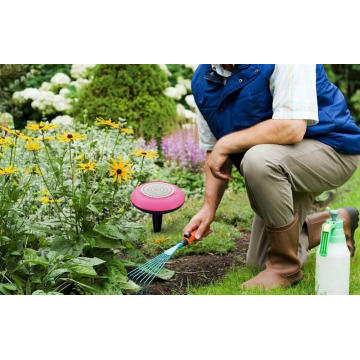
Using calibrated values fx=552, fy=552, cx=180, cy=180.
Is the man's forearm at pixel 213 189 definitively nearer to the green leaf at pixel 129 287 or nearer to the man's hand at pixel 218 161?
the man's hand at pixel 218 161

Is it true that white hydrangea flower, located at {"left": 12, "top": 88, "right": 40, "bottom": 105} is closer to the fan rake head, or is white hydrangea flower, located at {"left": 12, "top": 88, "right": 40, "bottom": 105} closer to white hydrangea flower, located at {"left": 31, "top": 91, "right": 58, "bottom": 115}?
white hydrangea flower, located at {"left": 31, "top": 91, "right": 58, "bottom": 115}

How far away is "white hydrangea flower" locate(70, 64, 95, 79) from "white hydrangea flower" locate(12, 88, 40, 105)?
43 cm

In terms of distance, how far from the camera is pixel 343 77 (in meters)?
7.34

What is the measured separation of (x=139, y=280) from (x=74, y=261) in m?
0.47

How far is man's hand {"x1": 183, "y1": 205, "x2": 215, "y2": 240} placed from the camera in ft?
8.91

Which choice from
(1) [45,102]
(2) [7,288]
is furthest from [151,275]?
(1) [45,102]

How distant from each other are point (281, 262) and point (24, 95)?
13.1ft

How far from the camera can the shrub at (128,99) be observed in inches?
197

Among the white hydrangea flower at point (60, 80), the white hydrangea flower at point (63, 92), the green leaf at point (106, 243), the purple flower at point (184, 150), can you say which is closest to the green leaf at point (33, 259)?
the green leaf at point (106, 243)

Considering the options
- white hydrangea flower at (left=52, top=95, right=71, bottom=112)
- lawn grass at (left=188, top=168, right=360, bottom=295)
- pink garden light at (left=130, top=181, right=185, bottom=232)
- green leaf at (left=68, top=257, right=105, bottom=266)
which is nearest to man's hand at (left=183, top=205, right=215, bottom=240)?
pink garden light at (left=130, top=181, right=185, bottom=232)

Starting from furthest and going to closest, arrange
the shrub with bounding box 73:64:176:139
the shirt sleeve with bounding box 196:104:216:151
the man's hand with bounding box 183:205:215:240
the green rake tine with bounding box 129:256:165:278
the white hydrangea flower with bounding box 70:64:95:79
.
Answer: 1. the white hydrangea flower with bounding box 70:64:95:79
2. the shrub with bounding box 73:64:176:139
3. the shirt sleeve with bounding box 196:104:216:151
4. the man's hand with bounding box 183:205:215:240
5. the green rake tine with bounding box 129:256:165:278

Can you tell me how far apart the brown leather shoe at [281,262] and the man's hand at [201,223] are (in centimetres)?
34

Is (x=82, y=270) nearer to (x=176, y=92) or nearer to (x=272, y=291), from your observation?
(x=272, y=291)
